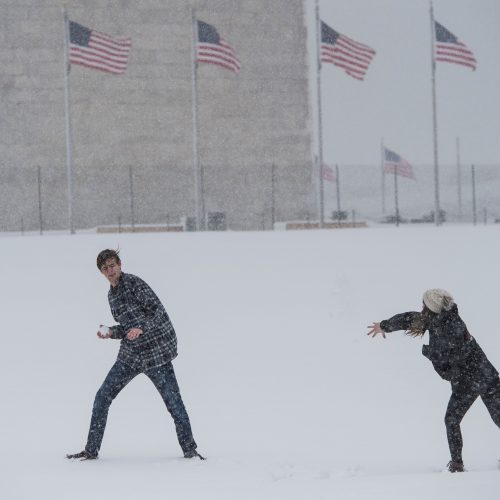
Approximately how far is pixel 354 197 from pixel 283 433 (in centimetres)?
4952

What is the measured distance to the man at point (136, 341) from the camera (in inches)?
320

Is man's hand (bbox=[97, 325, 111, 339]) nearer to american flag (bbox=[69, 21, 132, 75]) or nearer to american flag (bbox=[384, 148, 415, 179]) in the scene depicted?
american flag (bbox=[69, 21, 132, 75])

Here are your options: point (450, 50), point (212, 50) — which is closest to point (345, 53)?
point (450, 50)

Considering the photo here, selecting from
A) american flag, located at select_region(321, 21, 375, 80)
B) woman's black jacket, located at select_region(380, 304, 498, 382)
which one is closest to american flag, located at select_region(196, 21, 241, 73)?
american flag, located at select_region(321, 21, 375, 80)

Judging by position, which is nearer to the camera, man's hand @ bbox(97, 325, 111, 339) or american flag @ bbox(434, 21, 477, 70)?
man's hand @ bbox(97, 325, 111, 339)

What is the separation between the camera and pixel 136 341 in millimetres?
8273

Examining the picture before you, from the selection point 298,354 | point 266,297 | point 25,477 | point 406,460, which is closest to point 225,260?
point 266,297

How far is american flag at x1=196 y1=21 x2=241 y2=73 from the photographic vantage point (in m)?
26.1

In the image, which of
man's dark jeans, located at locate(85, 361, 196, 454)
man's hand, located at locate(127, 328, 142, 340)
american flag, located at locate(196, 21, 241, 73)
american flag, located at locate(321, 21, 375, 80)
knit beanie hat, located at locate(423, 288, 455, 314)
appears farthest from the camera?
american flag, located at locate(196, 21, 241, 73)

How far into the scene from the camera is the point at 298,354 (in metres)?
16.6

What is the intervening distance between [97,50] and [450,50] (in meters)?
9.01

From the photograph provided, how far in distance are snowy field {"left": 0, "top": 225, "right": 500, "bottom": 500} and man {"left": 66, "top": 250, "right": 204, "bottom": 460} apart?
1.43 ft

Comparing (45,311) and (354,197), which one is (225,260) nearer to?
(45,311)

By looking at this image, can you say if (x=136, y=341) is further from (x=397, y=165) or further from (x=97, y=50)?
(x=397, y=165)
